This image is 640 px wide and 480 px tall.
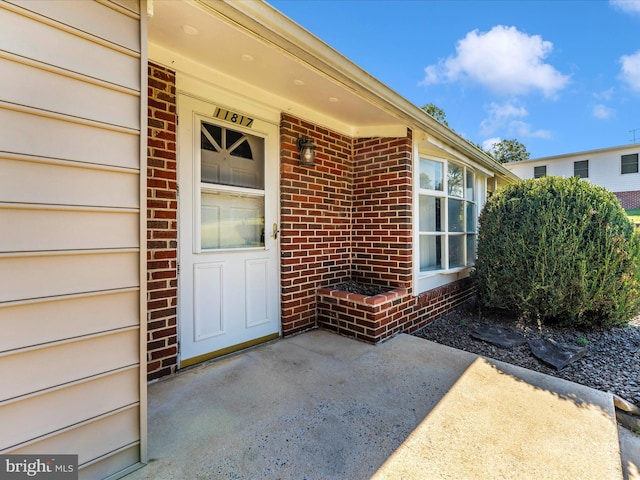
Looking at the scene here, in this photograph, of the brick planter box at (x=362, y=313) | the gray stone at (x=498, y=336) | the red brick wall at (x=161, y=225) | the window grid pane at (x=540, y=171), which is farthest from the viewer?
the window grid pane at (x=540, y=171)

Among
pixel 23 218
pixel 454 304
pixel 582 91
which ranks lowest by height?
pixel 454 304

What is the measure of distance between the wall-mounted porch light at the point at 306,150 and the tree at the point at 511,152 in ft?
87.6

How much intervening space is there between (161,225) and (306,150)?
1696 mm

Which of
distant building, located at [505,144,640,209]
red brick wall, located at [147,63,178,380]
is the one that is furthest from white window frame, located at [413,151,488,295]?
distant building, located at [505,144,640,209]

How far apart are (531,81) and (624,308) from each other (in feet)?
56.5

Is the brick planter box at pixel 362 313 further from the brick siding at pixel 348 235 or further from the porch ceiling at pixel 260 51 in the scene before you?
the porch ceiling at pixel 260 51

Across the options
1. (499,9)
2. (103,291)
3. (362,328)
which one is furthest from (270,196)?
(499,9)

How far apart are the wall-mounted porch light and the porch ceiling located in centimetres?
32

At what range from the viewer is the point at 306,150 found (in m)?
3.30

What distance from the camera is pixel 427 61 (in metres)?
10.8

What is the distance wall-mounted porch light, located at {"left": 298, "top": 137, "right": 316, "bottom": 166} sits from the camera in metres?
3.30

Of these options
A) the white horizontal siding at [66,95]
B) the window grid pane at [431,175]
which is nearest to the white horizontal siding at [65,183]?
the white horizontal siding at [66,95]

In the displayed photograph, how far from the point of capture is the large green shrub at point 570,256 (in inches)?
134

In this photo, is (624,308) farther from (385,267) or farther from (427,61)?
(427,61)
